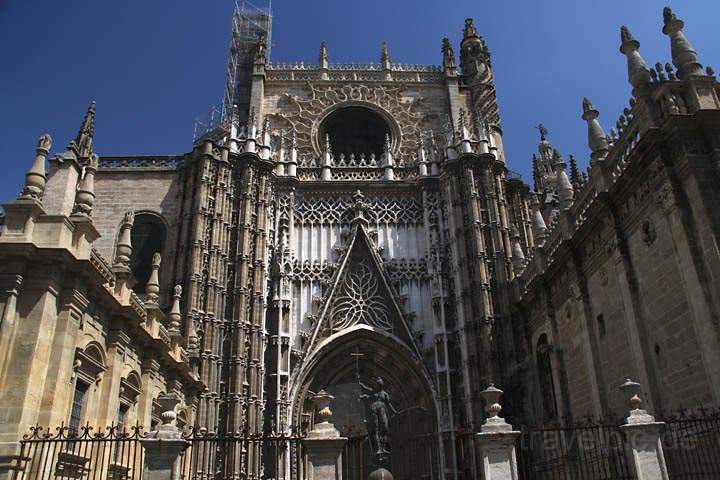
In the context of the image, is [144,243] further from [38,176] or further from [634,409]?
[634,409]

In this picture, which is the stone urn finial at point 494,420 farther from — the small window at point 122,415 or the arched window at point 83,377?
the small window at point 122,415

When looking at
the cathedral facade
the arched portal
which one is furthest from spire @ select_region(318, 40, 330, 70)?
the arched portal

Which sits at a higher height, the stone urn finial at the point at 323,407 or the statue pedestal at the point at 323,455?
the stone urn finial at the point at 323,407

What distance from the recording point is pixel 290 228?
1000 inches

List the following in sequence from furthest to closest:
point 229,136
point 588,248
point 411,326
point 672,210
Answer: point 229,136
point 411,326
point 588,248
point 672,210

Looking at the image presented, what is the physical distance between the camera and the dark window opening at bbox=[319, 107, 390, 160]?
96.7 feet

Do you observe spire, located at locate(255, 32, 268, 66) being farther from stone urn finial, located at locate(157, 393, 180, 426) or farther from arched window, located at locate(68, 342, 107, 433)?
stone urn finial, located at locate(157, 393, 180, 426)

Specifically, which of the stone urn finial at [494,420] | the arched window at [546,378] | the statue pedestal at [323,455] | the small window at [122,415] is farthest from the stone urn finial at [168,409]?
the arched window at [546,378]

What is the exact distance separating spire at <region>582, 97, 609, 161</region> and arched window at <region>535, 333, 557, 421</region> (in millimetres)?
6444

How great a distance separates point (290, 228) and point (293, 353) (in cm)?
524

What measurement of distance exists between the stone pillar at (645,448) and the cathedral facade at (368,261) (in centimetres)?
195

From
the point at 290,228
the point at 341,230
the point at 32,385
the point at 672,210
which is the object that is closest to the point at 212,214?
the point at 290,228

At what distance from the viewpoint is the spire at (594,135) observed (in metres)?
15.9

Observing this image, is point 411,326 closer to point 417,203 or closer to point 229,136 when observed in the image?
point 417,203
